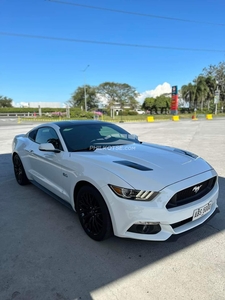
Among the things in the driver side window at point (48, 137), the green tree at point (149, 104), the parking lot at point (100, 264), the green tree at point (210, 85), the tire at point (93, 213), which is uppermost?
the green tree at point (210, 85)

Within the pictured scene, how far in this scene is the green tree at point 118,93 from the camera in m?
70.2

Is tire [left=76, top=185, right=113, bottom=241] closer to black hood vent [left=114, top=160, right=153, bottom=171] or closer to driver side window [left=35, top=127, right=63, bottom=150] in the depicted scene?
black hood vent [left=114, top=160, right=153, bottom=171]

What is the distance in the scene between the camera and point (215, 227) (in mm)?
2836

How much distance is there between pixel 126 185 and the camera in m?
2.15

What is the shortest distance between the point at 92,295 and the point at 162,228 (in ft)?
2.79

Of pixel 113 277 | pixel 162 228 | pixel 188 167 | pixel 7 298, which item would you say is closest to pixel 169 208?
pixel 162 228

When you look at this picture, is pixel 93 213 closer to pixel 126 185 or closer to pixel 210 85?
pixel 126 185

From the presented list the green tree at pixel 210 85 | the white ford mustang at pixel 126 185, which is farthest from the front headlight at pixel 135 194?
the green tree at pixel 210 85

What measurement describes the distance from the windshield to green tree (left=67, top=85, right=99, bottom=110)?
74.1m

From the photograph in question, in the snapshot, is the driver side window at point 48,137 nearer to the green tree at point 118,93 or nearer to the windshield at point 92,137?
the windshield at point 92,137

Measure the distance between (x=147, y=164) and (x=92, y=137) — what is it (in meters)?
1.25

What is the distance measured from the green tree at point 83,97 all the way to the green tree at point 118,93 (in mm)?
5149

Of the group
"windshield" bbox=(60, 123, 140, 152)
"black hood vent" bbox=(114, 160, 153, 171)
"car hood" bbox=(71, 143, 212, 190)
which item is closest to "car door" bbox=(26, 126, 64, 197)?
"windshield" bbox=(60, 123, 140, 152)

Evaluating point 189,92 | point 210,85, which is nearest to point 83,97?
point 189,92
